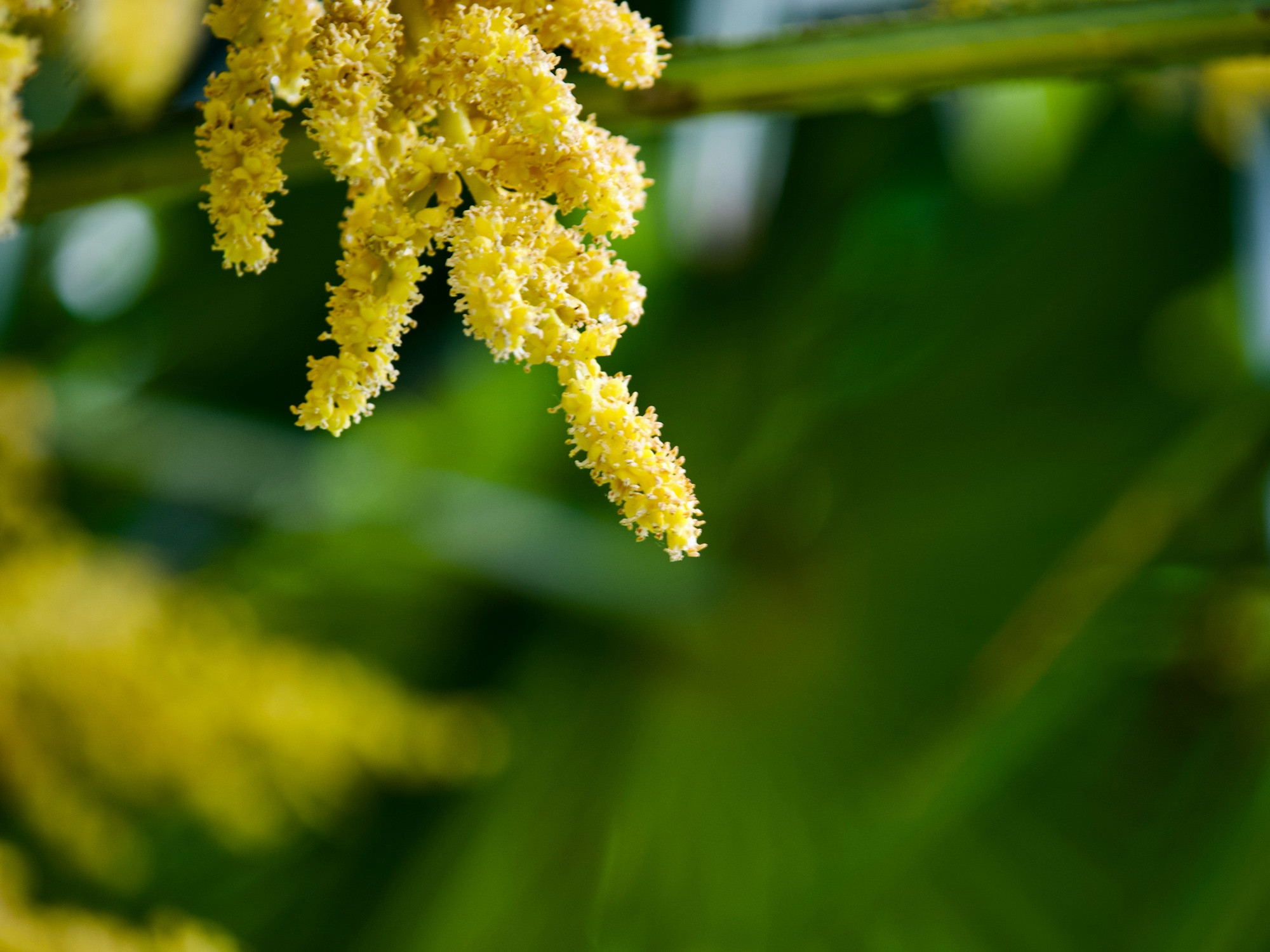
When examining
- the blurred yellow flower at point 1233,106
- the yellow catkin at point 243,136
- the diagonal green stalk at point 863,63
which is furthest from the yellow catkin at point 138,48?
the blurred yellow flower at point 1233,106

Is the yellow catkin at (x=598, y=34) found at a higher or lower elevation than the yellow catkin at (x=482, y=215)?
higher

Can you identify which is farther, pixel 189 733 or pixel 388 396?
pixel 388 396

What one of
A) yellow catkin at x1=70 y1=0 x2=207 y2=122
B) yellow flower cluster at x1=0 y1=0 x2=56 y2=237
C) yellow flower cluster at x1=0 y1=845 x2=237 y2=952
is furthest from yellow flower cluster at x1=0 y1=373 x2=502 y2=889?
yellow flower cluster at x1=0 y1=0 x2=56 y2=237

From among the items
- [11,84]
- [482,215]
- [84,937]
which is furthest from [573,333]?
[84,937]

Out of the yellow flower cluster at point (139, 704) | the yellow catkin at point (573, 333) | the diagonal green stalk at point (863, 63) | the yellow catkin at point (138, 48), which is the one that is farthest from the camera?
the yellow flower cluster at point (139, 704)

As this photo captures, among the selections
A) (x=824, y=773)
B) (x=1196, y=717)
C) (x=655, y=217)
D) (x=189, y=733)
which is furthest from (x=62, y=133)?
(x=1196, y=717)

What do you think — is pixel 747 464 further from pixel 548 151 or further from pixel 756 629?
pixel 548 151

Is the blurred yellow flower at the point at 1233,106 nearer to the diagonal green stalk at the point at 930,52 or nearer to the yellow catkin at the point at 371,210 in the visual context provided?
the diagonal green stalk at the point at 930,52
